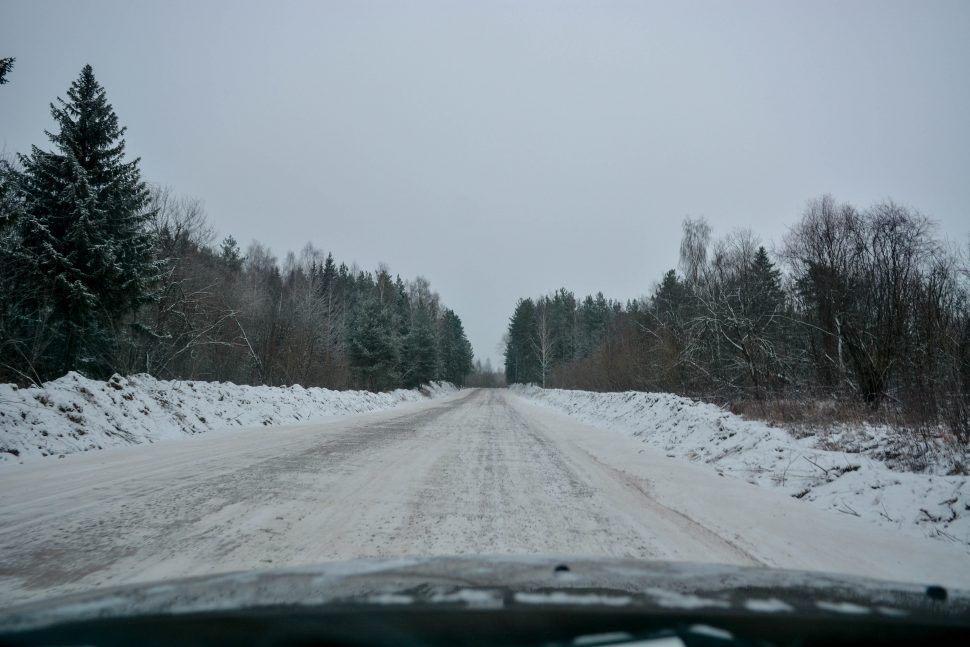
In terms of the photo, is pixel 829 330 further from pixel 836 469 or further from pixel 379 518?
pixel 379 518

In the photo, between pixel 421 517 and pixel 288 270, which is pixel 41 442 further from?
pixel 288 270

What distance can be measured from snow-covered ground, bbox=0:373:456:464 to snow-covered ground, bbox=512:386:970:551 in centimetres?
1029

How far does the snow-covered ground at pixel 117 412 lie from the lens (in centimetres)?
746

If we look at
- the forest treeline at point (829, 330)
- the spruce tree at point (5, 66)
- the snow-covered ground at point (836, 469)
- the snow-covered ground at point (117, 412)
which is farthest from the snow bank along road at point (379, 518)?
the spruce tree at point (5, 66)

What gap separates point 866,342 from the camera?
10523 mm

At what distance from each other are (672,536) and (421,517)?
213 centimetres

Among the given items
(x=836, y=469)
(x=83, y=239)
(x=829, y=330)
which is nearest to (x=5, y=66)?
(x=83, y=239)

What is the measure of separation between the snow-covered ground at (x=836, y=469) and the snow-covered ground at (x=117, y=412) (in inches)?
405

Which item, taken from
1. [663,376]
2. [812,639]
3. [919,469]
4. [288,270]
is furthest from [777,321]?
[288,270]

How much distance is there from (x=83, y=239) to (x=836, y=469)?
17635mm

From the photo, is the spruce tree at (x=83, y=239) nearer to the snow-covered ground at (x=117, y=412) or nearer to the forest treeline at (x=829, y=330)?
the snow-covered ground at (x=117, y=412)

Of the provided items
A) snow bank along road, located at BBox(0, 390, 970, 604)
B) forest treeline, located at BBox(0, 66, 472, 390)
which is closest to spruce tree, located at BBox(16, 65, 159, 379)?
forest treeline, located at BBox(0, 66, 472, 390)

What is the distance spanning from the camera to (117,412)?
9.32 meters

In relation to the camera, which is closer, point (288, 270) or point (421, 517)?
point (421, 517)
